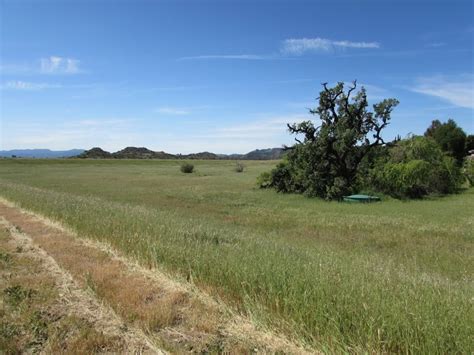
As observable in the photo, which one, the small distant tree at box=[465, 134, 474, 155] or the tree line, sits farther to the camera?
the small distant tree at box=[465, 134, 474, 155]

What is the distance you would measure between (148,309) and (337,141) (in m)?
25.3

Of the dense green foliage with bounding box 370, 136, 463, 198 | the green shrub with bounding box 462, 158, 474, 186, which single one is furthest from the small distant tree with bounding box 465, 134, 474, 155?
the dense green foliage with bounding box 370, 136, 463, 198

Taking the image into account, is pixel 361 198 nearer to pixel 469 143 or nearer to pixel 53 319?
pixel 53 319

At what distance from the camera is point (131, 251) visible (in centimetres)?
795

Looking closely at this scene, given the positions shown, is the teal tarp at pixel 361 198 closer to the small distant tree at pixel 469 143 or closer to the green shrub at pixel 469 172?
the green shrub at pixel 469 172

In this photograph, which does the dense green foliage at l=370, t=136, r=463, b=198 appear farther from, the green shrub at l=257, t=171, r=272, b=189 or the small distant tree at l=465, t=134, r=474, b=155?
the small distant tree at l=465, t=134, r=474, b=155

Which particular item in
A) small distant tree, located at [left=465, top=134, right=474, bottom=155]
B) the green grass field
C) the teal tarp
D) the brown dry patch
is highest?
small distant tree, located at [left=465, top=134, right=474, bottom=155]

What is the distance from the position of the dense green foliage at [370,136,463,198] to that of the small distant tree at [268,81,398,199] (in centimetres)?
198

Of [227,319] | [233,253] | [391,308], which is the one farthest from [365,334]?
[233,253]

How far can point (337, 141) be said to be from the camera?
94.0ft

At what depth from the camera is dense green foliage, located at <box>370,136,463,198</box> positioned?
2698 centimetres

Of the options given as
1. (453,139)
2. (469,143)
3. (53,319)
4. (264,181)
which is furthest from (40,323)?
(469,143)

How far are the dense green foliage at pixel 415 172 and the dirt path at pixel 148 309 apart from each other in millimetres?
23200

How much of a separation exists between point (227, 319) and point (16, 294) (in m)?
3.26
